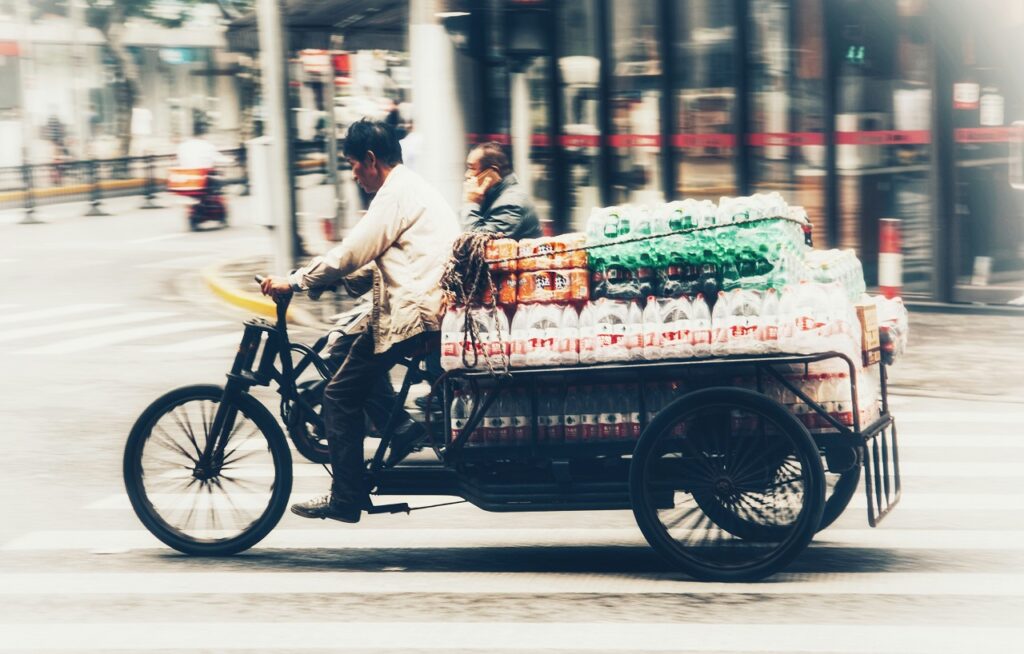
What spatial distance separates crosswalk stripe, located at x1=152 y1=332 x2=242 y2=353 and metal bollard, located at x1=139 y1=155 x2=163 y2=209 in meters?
17.4

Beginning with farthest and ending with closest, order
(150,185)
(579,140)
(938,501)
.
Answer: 1. (150,185)
2. (579,140)
3. (938,501)

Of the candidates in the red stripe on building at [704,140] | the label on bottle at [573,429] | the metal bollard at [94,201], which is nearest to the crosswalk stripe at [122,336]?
the red stripe on building at [704,140]

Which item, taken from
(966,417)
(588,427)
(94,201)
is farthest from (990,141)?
(94,201)

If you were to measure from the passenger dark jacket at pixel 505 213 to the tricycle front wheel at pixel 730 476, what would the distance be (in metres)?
→ 2.03

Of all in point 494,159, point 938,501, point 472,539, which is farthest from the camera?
point 494,159

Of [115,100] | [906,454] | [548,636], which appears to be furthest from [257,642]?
[115,100]

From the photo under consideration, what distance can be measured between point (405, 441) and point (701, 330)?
52.0 inches

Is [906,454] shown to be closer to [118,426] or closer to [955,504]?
[955,504]

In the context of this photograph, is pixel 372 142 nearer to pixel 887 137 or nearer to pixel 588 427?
pixel 588 427

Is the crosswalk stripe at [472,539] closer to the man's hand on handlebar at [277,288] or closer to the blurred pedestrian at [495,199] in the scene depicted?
the man's hand on handlebar at [277,288]

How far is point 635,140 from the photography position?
15.2m

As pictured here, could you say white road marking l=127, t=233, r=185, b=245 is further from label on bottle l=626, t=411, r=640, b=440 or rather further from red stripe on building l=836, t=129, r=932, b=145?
label on bottle l=626, t=411, r=640, b=440

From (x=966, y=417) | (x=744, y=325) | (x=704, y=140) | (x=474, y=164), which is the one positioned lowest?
(x=966, y=417)

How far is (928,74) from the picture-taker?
13438mm
